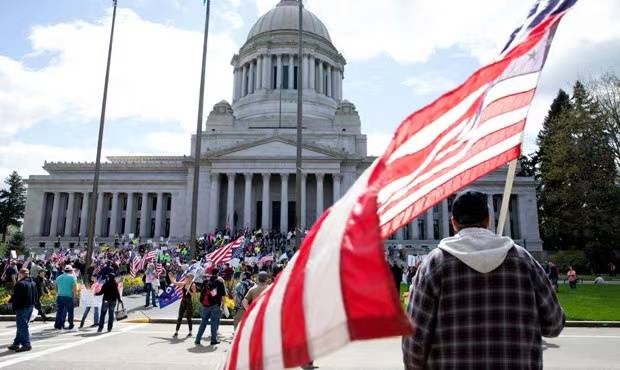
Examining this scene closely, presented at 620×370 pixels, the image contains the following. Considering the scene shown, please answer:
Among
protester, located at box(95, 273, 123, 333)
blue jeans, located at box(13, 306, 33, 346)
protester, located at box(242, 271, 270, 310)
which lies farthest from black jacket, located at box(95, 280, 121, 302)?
protester, located at box(242, 271, 270, 310)

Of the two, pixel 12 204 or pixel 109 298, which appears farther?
pixel 12 204

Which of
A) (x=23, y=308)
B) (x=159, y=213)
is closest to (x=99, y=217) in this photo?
(x=159, y=213)

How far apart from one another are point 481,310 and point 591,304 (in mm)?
20195

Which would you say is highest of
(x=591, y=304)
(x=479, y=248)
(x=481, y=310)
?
(x=479, y=248)

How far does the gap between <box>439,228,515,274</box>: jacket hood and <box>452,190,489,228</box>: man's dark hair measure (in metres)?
0.08

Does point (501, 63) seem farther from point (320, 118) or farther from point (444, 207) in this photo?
point (320, 118)

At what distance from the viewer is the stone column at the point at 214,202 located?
173 ft

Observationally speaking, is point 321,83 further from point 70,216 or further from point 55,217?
point 55,217

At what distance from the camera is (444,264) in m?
3.02

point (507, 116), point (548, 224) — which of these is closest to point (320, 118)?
point (548, 224)

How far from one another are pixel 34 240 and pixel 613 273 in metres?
58.9

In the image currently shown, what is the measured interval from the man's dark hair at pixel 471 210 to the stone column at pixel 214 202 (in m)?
50.7

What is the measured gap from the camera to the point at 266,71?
69.2 m

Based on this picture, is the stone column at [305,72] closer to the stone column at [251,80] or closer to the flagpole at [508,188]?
the stone column at [251,80]
